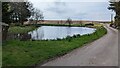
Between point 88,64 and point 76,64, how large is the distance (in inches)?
26.1

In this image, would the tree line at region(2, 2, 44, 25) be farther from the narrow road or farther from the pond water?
the narrow road

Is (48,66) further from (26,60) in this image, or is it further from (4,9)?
(4,9)

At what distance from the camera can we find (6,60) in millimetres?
16891

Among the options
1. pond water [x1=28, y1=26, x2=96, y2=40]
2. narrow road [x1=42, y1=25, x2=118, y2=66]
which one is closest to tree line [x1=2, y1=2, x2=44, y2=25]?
pond water [x1=28, y1=26, x2=96, y2=40]

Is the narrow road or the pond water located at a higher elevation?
the narrow road

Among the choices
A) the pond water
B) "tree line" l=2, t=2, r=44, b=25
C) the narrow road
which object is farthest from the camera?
"tree line" l=2, t=2, r=44, b=25

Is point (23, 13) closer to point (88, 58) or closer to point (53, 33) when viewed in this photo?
point (53, 33)

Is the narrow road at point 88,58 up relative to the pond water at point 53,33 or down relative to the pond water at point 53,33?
up

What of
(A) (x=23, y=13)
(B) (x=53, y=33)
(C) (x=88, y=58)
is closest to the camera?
(C) (x=88, y=58)

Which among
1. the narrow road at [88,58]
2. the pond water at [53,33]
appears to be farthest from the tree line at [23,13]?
the narrow road at [88,58]

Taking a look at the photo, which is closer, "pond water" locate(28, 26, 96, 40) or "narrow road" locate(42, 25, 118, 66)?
"narrow road" locate(42, 25, 118, 66)

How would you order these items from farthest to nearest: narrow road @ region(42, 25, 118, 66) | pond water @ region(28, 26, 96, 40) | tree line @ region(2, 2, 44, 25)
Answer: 1. tree line @ region(2, 2, 44, 25)
2. pond water @ region(28, 26, 96, 40)
3. narrow road @ region(42, 25, 118, 66)

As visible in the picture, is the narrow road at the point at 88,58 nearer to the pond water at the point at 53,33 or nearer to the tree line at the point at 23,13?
the pond water at the point at 53,33

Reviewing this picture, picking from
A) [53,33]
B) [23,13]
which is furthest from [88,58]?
[23,13]
